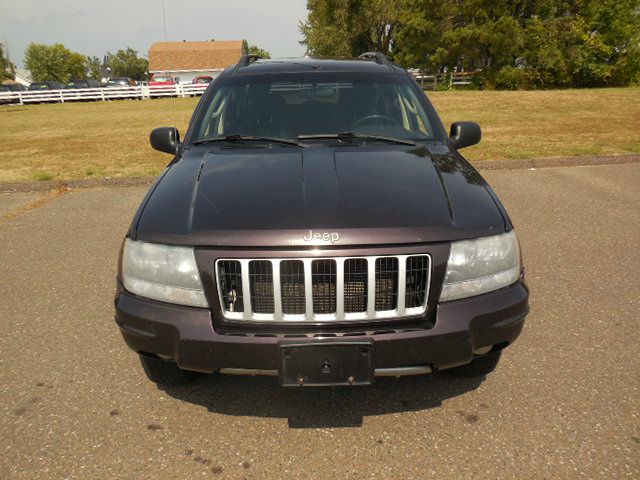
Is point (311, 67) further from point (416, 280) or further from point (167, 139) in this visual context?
point (416, 280)

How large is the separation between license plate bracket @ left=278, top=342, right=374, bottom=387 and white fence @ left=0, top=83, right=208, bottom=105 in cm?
3195

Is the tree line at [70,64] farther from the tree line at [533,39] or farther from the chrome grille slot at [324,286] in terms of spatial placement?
the chrome grille slot at [324,286]

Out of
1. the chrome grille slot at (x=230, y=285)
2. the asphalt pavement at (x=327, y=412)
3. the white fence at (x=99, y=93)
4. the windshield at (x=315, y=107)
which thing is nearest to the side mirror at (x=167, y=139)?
the windshield at (x=315, y=107)

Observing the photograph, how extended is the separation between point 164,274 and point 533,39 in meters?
34.2

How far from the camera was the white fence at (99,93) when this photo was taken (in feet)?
105

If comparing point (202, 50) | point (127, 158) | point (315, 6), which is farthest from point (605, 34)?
point (202, 50)

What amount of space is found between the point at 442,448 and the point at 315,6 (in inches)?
2050

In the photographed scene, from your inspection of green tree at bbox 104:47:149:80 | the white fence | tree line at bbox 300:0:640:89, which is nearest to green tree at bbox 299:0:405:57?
tree line at bbox 300:0:640:89

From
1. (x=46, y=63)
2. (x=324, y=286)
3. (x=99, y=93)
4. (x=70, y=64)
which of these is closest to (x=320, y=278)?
(x=324, y=286)

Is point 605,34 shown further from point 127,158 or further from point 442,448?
point 442,448

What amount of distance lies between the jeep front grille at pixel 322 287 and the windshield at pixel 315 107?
1.36m

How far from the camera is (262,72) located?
3.80 m

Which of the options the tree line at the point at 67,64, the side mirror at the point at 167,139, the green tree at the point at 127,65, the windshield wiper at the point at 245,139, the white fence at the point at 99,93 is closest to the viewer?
the windshield wiper at the point at 245,139

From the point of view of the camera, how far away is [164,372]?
258 centimetres
